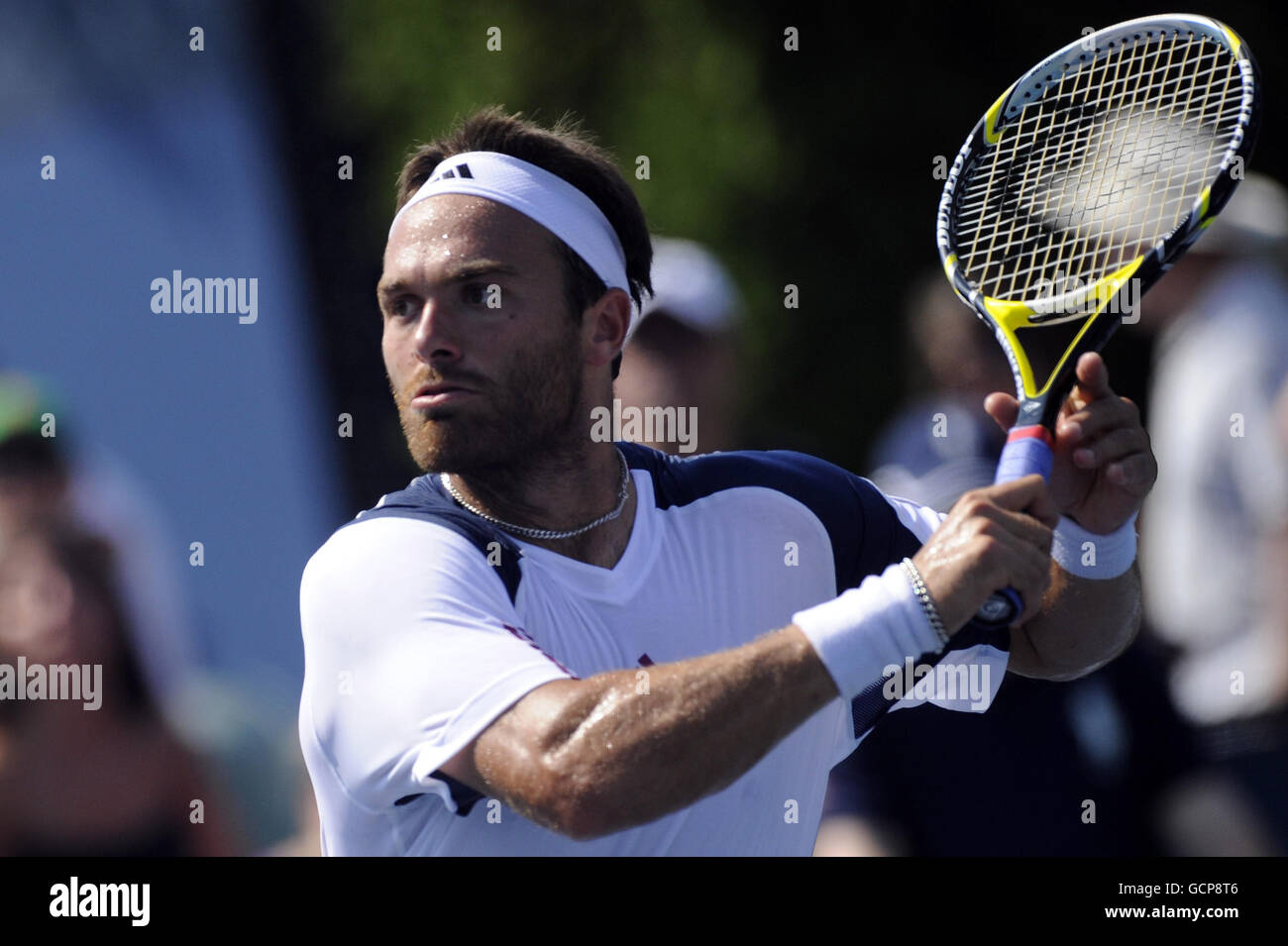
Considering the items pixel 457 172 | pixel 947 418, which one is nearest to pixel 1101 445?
pixel 457 172

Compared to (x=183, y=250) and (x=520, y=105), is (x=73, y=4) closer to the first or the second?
(x=183, y=250)

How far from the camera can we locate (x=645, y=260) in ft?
11.7

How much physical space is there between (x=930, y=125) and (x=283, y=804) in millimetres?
3178

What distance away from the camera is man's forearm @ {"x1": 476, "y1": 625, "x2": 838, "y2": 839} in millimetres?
2547

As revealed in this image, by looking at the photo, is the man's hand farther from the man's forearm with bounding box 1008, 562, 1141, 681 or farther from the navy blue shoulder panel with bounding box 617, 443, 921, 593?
the navy blue shoulder panel with bounding box 617, 443, 921, 593

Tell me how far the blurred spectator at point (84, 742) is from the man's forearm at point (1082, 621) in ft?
6.81

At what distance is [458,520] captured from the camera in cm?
291

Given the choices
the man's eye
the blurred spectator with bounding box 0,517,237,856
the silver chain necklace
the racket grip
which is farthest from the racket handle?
the blurred spectator with bounding box 0,517,237,856

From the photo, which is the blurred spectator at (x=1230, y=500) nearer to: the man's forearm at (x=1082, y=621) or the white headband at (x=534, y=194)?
the man's forearm at (x=1082, y=621)

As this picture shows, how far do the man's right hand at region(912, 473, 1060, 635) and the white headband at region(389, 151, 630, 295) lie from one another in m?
0.91

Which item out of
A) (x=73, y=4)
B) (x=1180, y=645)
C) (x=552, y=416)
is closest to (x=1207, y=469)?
(x=1180, y=645)
